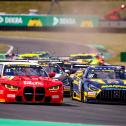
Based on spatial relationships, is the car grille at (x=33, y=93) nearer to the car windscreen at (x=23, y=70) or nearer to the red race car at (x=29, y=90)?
the red race car at (x=29, y=90)

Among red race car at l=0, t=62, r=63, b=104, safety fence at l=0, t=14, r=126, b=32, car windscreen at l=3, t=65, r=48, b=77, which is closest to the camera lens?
red race car at l=0, t=62, r=63, b=104

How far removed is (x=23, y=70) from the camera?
18203 millimetres

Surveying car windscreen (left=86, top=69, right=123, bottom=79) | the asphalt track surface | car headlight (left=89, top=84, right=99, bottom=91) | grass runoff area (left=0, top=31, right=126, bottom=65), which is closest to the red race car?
the asphalt track surface

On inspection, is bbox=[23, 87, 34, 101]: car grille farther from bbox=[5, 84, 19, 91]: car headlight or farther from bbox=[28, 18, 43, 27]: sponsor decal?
bbox=[28, 18, 43, 27]: sponsor decal

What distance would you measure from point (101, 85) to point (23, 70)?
2.15 m

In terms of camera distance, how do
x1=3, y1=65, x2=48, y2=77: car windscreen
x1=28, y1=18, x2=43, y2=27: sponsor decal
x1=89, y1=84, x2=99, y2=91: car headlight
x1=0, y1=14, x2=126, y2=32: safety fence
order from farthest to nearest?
1. x1=0, y1=14, x2=126, y2=32: safety fence
2. x1=28, y1=18, x2=43, y2=27: sponsor decal
3. x1=89, y1=84, x2=99, y2=91: car headlight
4. x1=3, y1=65, x2=48, y2=77: car windscreen

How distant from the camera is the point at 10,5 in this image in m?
80.6

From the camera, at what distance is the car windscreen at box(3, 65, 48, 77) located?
58.8 feet

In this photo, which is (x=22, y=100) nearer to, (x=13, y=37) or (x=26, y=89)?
(x=26, y=89)

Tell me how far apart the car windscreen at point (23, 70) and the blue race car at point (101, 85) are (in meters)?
1.37

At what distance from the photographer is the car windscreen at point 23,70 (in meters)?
17.9

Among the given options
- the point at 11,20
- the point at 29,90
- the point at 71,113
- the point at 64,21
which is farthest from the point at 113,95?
the point at 11,20

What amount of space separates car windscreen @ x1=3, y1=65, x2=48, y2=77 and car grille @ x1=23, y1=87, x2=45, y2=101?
3.95 ft

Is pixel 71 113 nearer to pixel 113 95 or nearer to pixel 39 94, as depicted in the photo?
pixel 39 94
